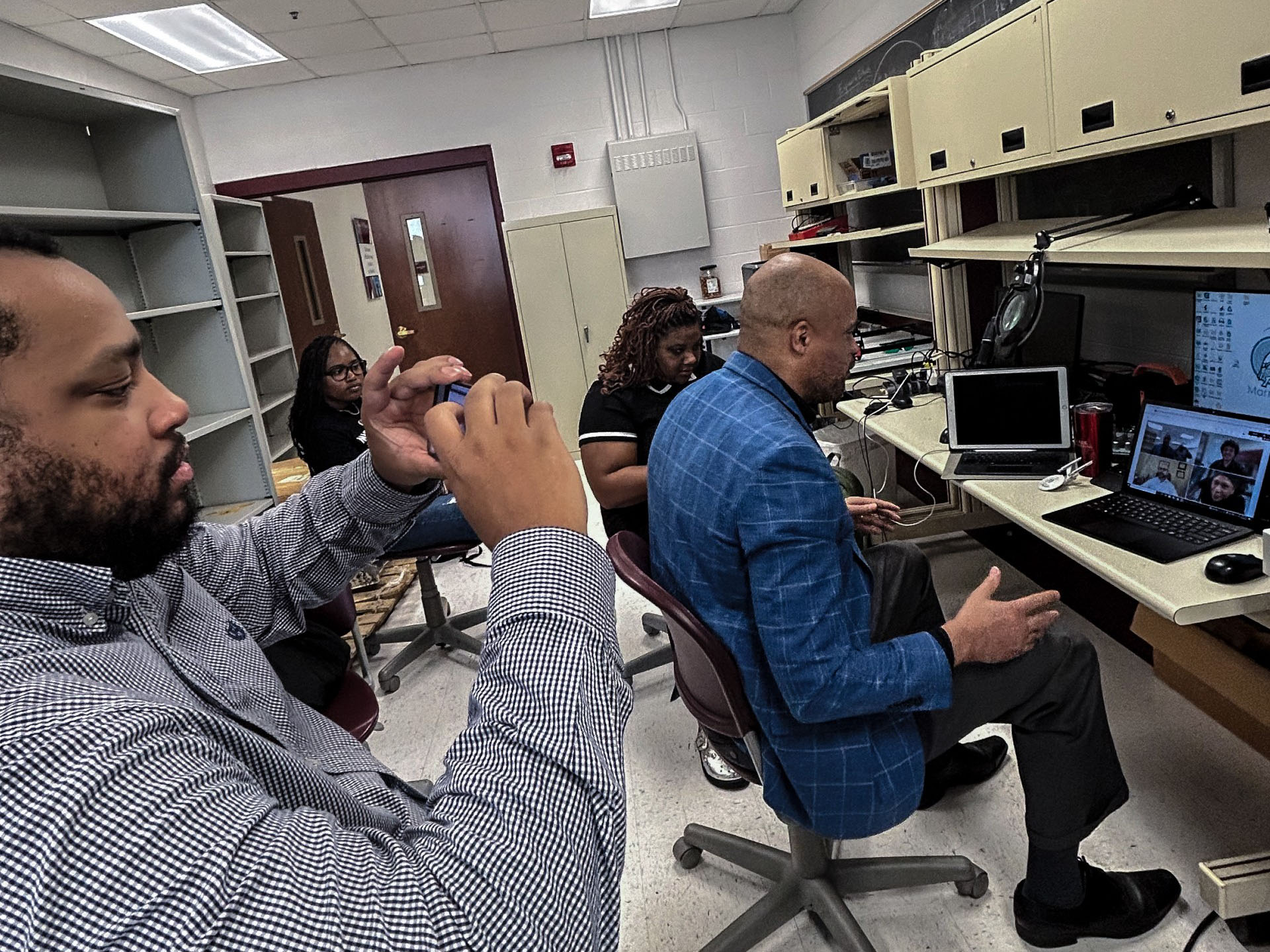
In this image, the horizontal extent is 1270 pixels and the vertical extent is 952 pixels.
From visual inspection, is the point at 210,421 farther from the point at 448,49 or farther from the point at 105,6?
the point at 448,49

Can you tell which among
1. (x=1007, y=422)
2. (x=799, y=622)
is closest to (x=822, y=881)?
(x=799, y=622)

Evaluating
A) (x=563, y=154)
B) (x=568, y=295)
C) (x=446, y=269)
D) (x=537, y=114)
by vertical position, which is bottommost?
(x=568, y=295)

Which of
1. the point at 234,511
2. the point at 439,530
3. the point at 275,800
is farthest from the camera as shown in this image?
the point at 234,511

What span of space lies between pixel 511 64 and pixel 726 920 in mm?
5480

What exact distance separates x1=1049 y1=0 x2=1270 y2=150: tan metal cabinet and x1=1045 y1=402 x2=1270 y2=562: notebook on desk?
616 mm

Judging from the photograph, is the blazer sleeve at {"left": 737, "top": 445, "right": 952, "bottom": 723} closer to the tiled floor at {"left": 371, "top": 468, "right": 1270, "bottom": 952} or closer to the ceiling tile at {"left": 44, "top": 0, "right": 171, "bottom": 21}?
the tiled floor at {"left": 371, "top": 468, "right": 1270, "bottom": 952}

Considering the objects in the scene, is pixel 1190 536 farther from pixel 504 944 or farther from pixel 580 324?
pixel 580 324

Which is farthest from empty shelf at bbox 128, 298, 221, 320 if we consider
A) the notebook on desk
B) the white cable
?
the white cable

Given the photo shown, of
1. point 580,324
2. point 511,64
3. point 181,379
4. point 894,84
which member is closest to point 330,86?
point 511,64

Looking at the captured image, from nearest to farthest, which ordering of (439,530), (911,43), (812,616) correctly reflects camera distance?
(812,616), (439,530), (911,43)

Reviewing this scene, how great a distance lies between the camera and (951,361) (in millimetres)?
3268

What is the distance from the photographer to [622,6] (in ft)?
16.7

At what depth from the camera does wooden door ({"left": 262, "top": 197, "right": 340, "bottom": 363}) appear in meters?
5.68

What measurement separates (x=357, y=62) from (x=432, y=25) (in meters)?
0.79
